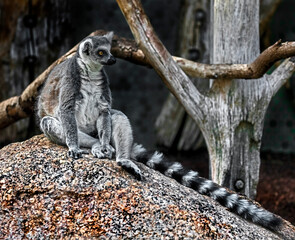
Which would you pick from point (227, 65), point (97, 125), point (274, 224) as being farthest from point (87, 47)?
point (274, 224)

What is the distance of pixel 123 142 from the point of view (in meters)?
4.16

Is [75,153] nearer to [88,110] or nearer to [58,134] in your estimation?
[58,134]

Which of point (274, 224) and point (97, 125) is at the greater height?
point (97, 125)

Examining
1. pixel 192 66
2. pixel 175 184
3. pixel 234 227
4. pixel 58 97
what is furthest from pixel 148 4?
pixel 234 227

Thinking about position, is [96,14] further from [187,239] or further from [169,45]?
[187,239]

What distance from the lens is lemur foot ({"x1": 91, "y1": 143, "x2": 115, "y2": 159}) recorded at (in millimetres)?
4141

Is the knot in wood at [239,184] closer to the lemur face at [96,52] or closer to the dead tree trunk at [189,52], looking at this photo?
the lemur face at [96,52]

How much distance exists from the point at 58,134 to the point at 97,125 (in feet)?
1.22

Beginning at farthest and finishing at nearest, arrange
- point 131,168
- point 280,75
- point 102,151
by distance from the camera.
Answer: point 280,75, point 102,151, point 131,168

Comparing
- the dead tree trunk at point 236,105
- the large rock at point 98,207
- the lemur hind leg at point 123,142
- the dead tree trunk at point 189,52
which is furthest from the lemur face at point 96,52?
the dead tree trunk at point 189,52

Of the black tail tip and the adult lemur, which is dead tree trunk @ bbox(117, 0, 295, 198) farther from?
the black tail tip

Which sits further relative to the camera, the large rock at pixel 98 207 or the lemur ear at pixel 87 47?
the lemur ear at pixel 87 47

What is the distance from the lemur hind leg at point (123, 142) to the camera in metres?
3.96

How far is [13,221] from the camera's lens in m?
3.67
